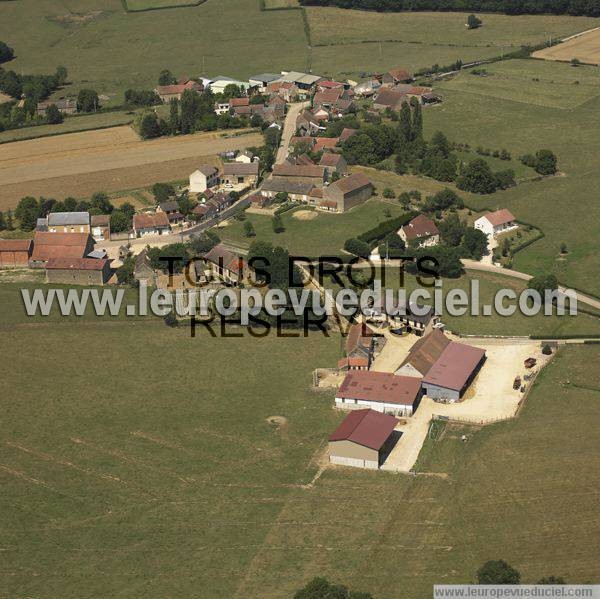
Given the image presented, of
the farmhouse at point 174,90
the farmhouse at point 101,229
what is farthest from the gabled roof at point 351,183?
the farmhouse at point 174,90

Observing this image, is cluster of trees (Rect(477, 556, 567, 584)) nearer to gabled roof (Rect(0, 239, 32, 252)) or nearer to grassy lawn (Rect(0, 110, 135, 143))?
gabled roof (Rect(0, 239, 32, 252))

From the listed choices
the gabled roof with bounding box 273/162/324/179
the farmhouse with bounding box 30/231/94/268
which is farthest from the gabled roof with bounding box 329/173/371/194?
the farmhouse with bounding box 30/231/94/268

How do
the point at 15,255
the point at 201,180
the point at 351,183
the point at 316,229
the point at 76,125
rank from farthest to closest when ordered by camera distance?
the point at 76,125 → the point at 201,180 → the point at 351,183 → the point at 316,229 → the point at 15,255

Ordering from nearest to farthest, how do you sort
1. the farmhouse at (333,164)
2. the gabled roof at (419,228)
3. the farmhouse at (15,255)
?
the farmhouse at (15,255)
the gabled roof at (419,228)
the farmhouse at (333,164)

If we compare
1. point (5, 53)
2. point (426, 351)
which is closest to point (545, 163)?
point (426, 351)

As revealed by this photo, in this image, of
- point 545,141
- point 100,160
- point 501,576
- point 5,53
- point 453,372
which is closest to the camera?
point 501,576

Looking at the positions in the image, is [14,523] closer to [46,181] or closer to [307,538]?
[307,538]

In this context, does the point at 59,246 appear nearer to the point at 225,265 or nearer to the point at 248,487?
the point at 225,265

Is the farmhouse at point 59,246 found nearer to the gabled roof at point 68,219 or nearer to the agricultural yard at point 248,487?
the gabled roof at point 68,219
